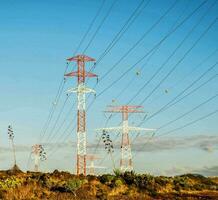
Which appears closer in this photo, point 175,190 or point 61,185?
point 61,185

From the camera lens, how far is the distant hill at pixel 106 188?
114 ft

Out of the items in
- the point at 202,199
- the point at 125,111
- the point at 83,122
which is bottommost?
the point at 202,199

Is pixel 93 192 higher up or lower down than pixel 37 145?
lower down

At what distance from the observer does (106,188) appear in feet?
128

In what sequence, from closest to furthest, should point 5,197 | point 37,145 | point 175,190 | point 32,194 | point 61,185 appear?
point 5,197 → point 32,194 → point 61,185 → point 175,190 → point 37,145

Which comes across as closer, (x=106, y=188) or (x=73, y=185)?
(x=73, y=185)

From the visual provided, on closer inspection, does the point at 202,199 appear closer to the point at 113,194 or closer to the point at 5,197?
the point at 113,194

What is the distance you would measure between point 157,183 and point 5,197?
1511 centimetres

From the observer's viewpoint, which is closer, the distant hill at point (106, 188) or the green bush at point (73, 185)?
the distant hill at point (106, 188)

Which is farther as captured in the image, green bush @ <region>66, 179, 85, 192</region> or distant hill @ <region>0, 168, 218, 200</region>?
green bush @ <region>66, 179, 85, 192</region>

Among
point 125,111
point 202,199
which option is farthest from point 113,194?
point 125,111

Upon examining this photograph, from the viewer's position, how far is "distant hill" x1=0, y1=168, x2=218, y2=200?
34.7 metres

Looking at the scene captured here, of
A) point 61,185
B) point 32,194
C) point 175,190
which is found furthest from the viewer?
point 175,190

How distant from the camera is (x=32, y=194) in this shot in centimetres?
3538
